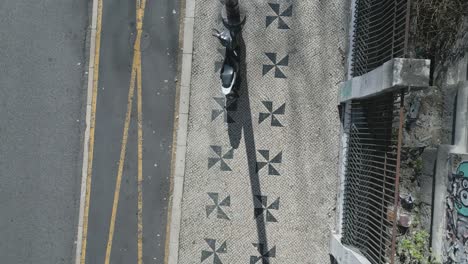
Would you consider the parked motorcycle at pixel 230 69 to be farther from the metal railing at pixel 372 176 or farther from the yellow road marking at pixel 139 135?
the metal railing at pixel 372 176

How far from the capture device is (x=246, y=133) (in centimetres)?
810

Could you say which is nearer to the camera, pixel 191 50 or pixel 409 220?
pixel 409 220

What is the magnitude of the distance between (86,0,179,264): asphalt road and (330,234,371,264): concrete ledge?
3.20 meters

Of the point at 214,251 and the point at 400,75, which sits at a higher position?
the point at 400,75

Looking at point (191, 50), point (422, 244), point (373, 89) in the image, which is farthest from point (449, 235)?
point (191, 50)

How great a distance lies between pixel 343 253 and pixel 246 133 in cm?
276

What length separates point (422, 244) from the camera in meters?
6.18

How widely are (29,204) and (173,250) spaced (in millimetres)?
2997

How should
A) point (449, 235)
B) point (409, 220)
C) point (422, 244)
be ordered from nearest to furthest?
point (449, 235) → point (422, 244) → point (409, 220)

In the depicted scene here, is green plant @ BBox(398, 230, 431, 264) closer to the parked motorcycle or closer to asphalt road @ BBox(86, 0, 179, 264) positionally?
the parked motorcycle

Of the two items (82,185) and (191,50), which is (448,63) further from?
(82,185)

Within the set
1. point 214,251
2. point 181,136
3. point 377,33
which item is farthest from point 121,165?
point 377,33

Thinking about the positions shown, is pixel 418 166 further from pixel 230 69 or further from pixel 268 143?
pixel 230 69

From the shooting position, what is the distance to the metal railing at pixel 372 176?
19.9 ft
